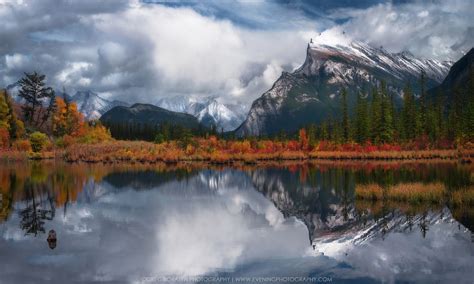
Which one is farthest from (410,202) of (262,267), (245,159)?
(245,159)

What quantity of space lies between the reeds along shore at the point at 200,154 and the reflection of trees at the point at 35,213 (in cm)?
5305

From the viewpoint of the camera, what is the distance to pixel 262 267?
20.3 m

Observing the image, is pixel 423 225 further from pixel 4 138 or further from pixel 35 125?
pixel 35 125

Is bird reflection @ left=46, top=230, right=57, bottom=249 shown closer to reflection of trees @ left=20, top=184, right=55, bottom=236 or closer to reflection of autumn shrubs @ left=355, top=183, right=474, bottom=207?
reflection of trees @ left=20, top=184, right=55, bottom=236

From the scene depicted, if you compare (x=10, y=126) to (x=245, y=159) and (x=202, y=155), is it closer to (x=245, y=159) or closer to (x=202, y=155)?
(x=202, y=155)

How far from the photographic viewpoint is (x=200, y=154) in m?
98.2

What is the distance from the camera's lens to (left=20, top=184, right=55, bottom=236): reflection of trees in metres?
29.0

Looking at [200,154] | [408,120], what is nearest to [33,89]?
[200,154]

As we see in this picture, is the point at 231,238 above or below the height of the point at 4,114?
below

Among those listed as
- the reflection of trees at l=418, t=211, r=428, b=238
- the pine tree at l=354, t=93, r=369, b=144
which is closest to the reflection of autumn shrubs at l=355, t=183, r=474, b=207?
the reflection of trees at l=418, t=211, r=428, b=238

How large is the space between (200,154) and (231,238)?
72196 millimetres

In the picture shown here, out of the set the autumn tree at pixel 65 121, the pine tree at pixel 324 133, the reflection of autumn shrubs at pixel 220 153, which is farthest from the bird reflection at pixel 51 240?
the pine tree at pixel 324 133

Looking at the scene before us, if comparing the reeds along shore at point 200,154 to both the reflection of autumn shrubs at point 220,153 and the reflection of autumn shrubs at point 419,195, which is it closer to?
the reflection of autumn shrubs at point 220,153

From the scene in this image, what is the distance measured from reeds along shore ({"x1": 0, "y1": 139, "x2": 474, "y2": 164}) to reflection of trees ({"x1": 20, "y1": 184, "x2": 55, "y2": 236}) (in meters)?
53.1
